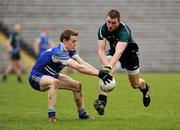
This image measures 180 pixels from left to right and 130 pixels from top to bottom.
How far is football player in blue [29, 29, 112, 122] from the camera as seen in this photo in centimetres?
1128

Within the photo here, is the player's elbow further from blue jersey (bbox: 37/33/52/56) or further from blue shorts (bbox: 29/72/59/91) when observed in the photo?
A: blue jersey (bbox: 37/33/52/56)

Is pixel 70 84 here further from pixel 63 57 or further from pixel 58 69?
pixel 63 57

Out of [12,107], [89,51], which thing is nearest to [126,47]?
[12,107]

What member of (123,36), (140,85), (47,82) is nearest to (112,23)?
(123,36)

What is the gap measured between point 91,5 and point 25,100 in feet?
60.3

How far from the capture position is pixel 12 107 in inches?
568

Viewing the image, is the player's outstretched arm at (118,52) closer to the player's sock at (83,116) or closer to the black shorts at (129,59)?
the black shorts at (129,59)

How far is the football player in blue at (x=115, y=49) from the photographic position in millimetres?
11852

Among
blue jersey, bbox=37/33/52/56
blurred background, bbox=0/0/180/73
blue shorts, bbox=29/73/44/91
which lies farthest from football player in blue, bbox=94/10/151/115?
blurred background, bbox=0/0/180/73

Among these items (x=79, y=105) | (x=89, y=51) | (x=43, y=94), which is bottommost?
(x=89, y=51)

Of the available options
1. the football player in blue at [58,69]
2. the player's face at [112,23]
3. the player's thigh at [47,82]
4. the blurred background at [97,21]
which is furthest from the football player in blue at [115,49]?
the blurred background at [97,21]

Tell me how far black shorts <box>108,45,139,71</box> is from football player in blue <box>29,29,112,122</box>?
1.34 metres

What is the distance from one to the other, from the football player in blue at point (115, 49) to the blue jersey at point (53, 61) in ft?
2.25

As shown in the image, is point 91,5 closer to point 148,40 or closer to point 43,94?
point 148,40
